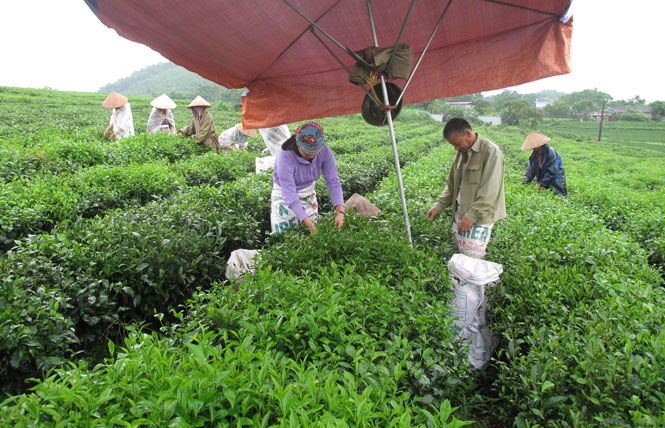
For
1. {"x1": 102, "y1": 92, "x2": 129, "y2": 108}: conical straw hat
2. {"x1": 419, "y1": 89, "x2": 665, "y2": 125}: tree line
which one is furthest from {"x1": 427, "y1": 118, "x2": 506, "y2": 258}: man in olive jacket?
{"x1": 419, "y1": 89, "x2": 665, "y2": 125}: tree line

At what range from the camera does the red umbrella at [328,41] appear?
2.65 metres

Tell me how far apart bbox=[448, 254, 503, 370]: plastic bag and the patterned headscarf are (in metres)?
1.69

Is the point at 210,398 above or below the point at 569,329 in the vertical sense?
above

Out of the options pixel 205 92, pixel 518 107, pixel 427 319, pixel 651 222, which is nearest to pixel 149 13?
pixel 427 319

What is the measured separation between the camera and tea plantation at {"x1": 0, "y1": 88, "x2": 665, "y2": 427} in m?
1.35

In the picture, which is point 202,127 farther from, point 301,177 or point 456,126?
point 456,126

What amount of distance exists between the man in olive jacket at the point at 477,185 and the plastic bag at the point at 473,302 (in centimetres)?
75

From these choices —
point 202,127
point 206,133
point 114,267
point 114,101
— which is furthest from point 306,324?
point 114,101

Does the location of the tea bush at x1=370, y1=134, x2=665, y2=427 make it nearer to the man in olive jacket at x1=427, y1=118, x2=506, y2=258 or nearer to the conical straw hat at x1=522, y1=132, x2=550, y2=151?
the man in olive jacket at x1=427, y1=118, x2=506, y2=258

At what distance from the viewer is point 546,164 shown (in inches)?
248

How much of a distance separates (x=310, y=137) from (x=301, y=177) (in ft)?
1.71

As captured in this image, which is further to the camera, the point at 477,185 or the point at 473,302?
the point at 477,185

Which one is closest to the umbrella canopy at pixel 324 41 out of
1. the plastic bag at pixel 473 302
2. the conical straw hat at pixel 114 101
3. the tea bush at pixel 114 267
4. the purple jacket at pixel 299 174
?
the purple jacket at pixel 299 174

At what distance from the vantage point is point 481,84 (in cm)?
387
